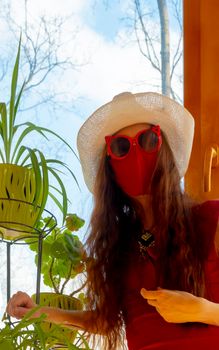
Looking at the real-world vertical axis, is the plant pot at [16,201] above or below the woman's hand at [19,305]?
above

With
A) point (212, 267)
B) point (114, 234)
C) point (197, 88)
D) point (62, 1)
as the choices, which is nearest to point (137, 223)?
point (114, 234)

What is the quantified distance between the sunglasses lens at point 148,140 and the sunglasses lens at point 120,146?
0.03 meters

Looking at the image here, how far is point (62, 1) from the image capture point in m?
2.20

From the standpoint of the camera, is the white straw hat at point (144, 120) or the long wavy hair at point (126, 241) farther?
the white straw hat at point (144, 120)

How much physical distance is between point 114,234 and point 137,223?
5 centimetres

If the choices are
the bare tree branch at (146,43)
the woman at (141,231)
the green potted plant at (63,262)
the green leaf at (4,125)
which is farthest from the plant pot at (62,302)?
the bare tree branch at (146,43)

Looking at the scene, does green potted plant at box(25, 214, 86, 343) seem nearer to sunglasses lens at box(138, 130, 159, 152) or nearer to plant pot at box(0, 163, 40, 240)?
plant pot at box(0, 163, 40, 240)

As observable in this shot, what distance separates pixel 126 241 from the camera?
1.52 m

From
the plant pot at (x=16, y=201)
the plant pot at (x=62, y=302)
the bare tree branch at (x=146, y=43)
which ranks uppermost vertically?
the bare tree branch at (x=146, y=43)

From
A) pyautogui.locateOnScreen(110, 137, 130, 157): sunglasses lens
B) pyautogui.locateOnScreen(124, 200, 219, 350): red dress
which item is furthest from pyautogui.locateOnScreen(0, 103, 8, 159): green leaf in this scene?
pyautogui.locateOnScreen(124, 200, 219, 350): red dress

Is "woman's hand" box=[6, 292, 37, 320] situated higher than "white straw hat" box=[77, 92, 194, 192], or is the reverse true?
"white straw hat" box=[77, 92, 194, 192]

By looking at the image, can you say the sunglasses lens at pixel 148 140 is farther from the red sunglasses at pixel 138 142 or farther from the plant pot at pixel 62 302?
the plant pot at pixel 62 302

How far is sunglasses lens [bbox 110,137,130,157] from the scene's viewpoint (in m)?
1.45

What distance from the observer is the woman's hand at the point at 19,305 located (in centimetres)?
141
